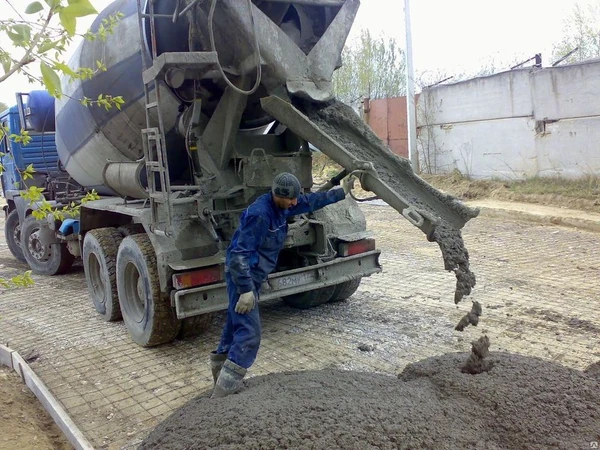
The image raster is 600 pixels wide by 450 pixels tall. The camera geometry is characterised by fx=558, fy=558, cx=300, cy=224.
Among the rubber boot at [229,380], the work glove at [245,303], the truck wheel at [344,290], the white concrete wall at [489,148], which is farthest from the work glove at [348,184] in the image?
the white concrete wall at [489,148]

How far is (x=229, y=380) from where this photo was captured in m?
3.60

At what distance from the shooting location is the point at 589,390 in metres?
3.00

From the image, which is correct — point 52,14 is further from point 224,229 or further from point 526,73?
point 526,73

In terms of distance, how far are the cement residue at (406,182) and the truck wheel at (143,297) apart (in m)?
2.00

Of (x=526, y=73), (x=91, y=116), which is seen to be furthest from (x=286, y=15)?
(x=526, y=73)

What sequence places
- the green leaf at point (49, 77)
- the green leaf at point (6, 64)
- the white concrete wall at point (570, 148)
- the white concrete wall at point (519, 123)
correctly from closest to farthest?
the green leaf at point (49, 77) → the green leaf at point (6, 64) → the white concrete wall at point (570, 148) → the white concrete wall at point (519, 123)

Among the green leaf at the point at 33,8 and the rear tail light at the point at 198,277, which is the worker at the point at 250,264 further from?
the green leaf at the point at 33,8

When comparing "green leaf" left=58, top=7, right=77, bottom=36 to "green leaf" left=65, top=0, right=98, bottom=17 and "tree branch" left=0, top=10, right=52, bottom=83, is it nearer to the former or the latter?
"green leaf" left=65, top=0, right=98, bottom=17

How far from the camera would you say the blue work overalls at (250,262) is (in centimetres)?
370

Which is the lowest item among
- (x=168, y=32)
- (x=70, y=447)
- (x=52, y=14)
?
(x=70, y=447)

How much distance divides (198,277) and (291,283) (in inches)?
34.0

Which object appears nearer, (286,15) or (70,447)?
(70,447)

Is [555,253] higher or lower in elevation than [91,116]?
lower

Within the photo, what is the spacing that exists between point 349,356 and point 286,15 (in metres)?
3.07
